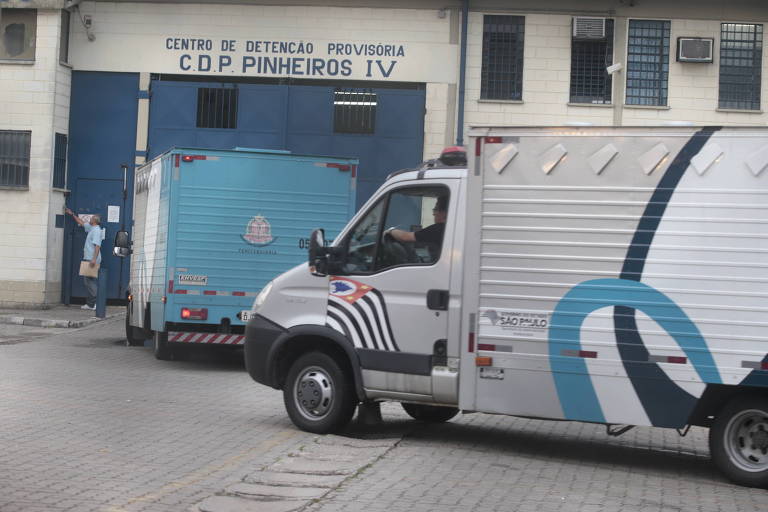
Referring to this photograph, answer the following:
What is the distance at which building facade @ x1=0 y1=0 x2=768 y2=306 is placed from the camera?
81.2 ft

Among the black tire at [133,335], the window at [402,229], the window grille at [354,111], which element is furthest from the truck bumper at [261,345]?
the window grille at [354,111]

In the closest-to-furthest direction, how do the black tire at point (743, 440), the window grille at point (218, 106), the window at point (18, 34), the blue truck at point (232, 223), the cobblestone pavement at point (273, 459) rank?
the cobblestone pavement at point (273, 459) → the black tire at point (743, 440) → the blue truck at point (232, 223) → the window grille at point (218, 106) → the window at point (18, 34)

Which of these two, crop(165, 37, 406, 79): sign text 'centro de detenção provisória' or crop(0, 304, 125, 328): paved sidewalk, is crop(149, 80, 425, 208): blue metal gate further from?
crop(0, 304, 125, 328): paved sidewalk

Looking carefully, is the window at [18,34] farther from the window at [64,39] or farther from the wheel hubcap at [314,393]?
the wheel hubcap at [314,393]

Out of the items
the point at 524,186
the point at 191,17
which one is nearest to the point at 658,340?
A: the point at 524,186

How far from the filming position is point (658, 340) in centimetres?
875

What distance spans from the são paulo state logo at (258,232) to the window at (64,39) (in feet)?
39.6

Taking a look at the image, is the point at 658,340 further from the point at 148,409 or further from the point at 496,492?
the point at 148,409

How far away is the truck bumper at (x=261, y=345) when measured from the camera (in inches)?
410

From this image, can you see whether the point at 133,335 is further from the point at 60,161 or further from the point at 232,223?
the point at 60,161

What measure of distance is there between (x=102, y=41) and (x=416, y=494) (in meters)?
20.5

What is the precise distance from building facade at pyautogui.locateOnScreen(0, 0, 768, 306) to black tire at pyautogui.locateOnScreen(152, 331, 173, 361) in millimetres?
8989

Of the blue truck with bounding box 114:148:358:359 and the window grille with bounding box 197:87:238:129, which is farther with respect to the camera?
the window grille with bounding box 197:87:238:129

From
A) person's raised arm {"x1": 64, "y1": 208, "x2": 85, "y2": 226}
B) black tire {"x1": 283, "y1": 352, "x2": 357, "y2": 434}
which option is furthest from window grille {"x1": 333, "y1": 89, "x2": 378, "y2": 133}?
black tire {"x1": 283, "y1": 352, "x2": 357, "y2": 434}
